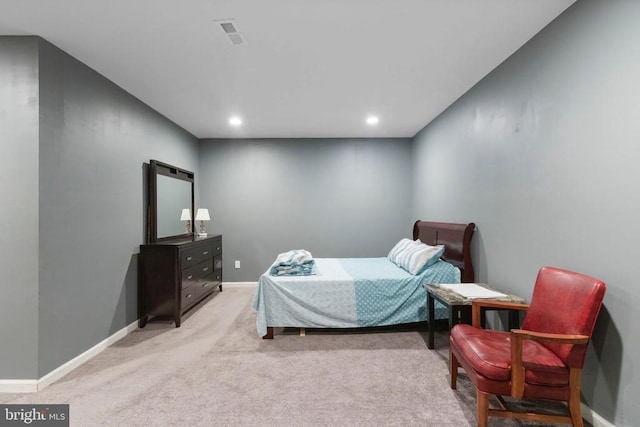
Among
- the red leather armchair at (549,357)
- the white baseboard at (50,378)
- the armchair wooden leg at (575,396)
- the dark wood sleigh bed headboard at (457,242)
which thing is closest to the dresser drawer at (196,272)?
the white baseboard at (50,378)

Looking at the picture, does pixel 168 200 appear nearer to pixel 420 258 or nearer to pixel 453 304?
pixel 420 258

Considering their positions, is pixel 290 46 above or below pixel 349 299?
above

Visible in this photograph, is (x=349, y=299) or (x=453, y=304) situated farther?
Result: (x=349, y=299)

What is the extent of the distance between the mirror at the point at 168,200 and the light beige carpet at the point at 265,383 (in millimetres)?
1270

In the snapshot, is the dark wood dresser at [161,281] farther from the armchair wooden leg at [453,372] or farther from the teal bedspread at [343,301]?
the armchair wooden leg at [453,372]

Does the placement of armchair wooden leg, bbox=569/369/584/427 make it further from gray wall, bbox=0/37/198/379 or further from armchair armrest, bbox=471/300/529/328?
gray wall, bbox=0/37/198/379

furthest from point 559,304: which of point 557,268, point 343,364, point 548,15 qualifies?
point 548,15

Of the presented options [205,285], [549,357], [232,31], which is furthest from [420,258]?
[205,285]

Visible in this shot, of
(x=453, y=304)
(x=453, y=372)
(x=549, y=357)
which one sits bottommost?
(x=453, y=372)

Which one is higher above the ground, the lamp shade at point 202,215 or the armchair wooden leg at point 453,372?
the lamp shade at point 202,215

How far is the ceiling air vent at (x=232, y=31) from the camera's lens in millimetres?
1916

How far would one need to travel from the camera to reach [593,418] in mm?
1637

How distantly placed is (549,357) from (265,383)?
184 centimetres

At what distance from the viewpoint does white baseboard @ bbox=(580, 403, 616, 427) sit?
157 cm
